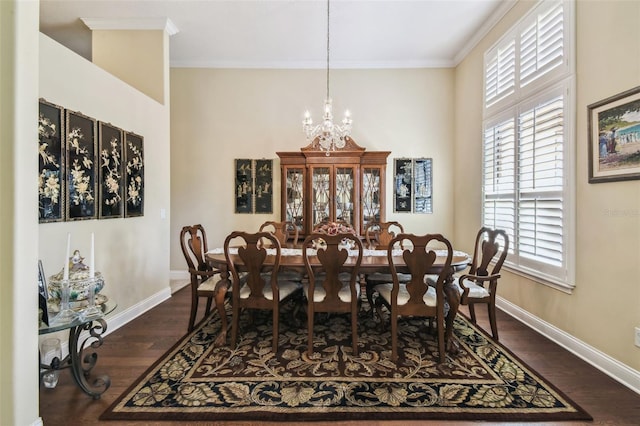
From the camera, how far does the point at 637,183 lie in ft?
5.94

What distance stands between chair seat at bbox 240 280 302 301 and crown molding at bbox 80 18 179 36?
3274mm

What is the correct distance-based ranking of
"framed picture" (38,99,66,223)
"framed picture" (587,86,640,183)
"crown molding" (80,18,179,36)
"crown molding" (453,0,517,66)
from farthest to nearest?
"crown molding" (80,18,179,36) → "crown molding" (453,0,517,66) → "framed picture" (38,99,66,223) → "framed picture" (587,86,640,183)

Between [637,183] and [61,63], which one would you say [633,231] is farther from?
[61,63]

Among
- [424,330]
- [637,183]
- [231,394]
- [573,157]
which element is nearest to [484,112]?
[573,157]

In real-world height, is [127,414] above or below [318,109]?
below

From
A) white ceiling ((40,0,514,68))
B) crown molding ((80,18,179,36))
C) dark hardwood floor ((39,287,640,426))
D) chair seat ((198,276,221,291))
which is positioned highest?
white ceiling ((40,0,514,68))

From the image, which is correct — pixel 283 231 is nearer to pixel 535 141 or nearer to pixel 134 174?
pixel 134 174

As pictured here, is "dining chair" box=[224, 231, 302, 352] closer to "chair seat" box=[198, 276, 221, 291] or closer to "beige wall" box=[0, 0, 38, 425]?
"chair seat" box=[198, 276, 221, 291]

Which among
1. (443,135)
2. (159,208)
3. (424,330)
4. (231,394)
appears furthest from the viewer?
(443,135)

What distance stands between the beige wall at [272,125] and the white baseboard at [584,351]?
182cm

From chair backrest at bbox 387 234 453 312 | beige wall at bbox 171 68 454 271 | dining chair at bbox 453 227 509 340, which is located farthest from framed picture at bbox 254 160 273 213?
dining chair at bbox 453 227 509 340

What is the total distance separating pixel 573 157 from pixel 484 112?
1.55 metres

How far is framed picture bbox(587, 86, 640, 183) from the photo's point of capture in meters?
1.83

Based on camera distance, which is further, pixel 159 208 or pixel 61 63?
pixel 159 208
